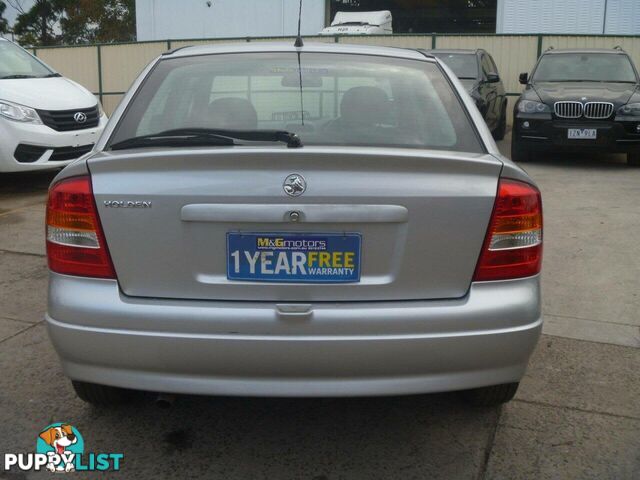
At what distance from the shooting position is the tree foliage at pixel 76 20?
45375 mm

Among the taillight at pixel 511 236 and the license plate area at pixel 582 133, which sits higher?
the taillight at pixel 511 236

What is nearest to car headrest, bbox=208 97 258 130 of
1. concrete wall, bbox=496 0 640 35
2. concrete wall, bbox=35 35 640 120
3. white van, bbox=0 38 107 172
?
white van, bbox=0 38 107 172

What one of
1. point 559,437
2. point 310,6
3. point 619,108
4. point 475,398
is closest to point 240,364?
point 475,398

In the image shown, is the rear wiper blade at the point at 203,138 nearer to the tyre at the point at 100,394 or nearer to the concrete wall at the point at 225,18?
the tyre at the point at 100,394

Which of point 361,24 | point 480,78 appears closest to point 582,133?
point 480,78

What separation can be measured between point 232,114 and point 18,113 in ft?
19.7

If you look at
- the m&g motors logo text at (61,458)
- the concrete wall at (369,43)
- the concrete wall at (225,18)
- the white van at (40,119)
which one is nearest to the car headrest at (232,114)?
the m&g motors logo text at (61,458)

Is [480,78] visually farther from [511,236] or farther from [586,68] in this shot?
[511,236]

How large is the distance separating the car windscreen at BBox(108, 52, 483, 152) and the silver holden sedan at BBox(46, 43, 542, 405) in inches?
11.8

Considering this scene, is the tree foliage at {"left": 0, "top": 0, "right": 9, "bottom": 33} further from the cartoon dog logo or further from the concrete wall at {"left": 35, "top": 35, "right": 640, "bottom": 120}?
the cartoon dog logo

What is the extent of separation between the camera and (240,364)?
249cm

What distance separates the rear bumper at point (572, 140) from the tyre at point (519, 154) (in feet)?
0.92

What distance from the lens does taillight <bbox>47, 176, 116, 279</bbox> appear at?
2586 mm

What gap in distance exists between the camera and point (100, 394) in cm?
311
